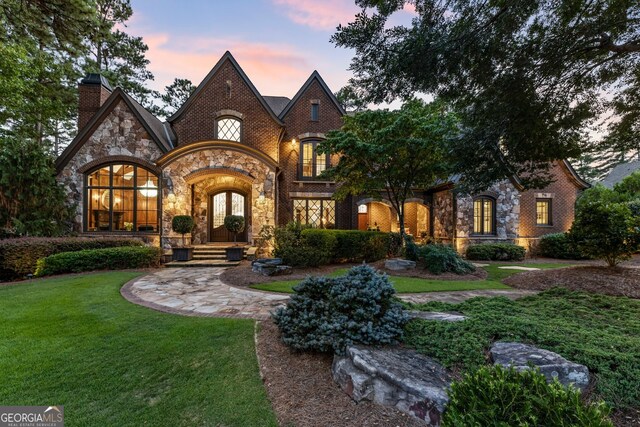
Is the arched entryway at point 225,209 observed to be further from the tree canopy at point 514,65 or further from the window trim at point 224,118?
the tree canopy at point 514,65

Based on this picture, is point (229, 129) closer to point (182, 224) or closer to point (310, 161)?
point (310, 161)

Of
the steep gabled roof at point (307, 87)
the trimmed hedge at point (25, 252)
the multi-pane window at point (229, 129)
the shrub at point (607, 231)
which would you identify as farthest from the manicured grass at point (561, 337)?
the steep gabled roof at point (307, 87)

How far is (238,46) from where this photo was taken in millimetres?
13453

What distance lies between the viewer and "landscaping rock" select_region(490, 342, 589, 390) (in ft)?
7.12

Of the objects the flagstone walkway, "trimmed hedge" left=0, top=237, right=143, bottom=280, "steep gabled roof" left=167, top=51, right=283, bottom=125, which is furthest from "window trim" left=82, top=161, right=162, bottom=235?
the flagstone walkway

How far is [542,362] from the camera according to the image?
229cm

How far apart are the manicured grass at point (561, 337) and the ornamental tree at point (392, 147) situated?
4830 mm

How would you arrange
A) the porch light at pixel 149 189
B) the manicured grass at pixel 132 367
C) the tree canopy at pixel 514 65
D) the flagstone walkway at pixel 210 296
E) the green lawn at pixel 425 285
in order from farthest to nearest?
1. the porch light at pixel 149 189
2. the green lawn at pixel 425 285
3. the flagstone walkway at pixel 210 296
4. the tree canopy at pixel 514 65
5. the manicured grass at pixel 132 367

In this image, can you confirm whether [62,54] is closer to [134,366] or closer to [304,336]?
[134,366]

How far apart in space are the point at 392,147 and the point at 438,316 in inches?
240

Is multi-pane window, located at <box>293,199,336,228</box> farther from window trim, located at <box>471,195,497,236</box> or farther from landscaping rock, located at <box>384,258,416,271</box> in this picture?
window trim, located at <box>471,195,497,236</box>

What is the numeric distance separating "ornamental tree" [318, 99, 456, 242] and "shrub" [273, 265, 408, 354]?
5.89 meters

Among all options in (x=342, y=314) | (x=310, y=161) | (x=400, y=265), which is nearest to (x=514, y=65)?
(x=342, y=314)

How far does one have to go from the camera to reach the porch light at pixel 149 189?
39.2ft
